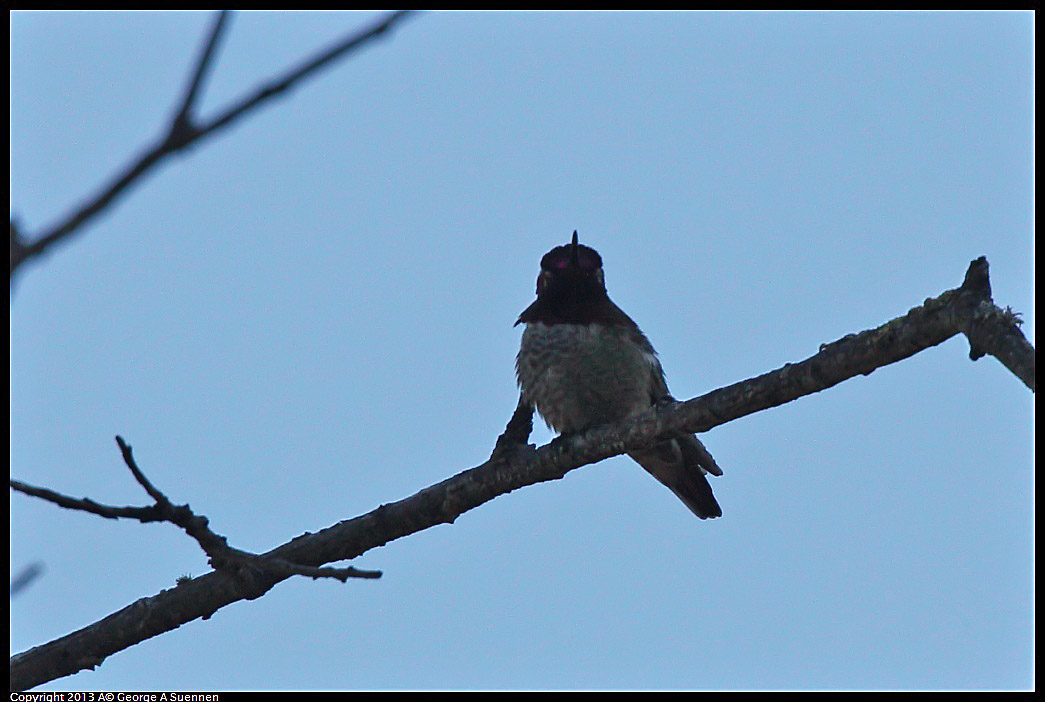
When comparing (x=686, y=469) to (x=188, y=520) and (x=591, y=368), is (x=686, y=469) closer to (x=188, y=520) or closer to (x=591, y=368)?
(x=591, y=368)

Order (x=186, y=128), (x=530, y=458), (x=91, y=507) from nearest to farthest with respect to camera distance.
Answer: (x=186, y=128) < (x=91, y=507) < (x=530, y=458)

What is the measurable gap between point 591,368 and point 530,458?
170 centimetres

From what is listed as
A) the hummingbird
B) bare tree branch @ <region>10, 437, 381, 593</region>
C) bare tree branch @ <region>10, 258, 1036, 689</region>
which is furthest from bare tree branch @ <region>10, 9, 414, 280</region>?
the hummingbird

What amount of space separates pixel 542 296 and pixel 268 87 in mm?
6069

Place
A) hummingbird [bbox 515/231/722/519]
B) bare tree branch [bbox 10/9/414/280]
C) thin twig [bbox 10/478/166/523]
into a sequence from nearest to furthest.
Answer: bare tree branch [bbox 10/9/414/280]
thin twig [bbox 10/478/166/523]
hummingbird [bbox 515/231/722/519]

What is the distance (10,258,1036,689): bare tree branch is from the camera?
401cm

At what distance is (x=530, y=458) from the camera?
16.8ft

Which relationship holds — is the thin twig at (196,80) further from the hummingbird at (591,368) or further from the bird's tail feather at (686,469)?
the bird's tail feather at (686,469)

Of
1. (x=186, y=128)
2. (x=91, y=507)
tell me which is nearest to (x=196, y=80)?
(x=186, y=128)

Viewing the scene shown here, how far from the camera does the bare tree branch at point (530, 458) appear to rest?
4008mm

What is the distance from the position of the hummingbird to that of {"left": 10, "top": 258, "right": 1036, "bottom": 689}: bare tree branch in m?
1.19

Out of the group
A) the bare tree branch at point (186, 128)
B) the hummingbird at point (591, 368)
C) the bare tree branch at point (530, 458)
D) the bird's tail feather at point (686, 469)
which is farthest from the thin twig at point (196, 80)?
the bird's tail feather at point (686, 469)

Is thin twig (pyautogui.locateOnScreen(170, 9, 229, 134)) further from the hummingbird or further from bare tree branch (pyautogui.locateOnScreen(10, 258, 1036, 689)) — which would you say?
the hummingbird

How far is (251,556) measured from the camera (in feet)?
12.7
